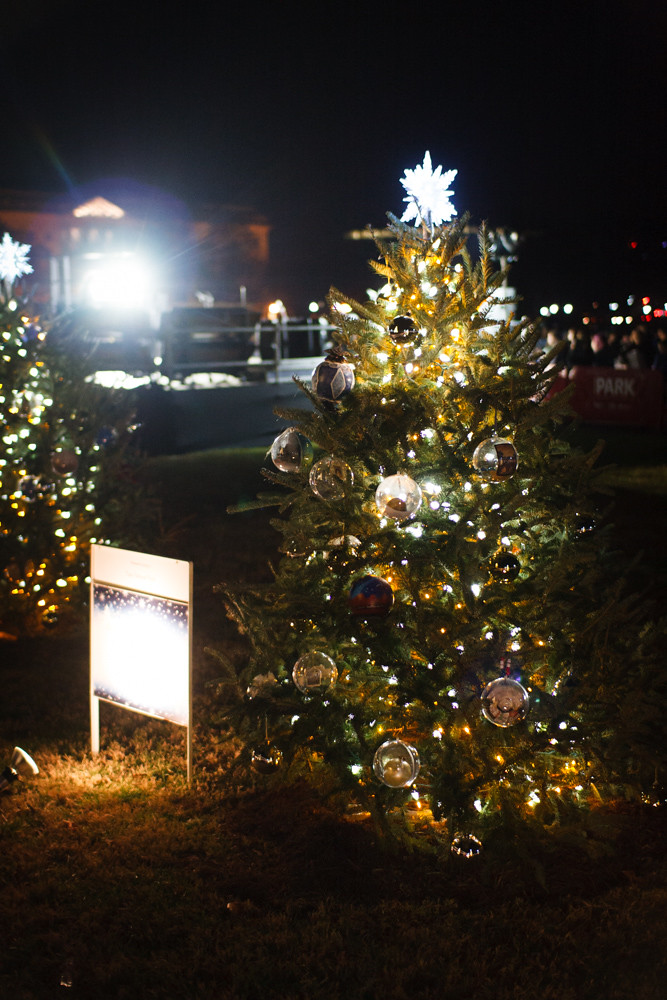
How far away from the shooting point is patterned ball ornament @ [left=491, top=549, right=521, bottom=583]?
12.8 feet

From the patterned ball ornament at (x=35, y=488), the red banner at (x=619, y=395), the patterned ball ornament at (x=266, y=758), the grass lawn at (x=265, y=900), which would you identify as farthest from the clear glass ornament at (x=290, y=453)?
the red banner at (x=619, y=395)

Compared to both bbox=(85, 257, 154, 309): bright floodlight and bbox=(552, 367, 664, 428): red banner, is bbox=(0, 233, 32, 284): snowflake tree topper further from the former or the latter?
bbox=(85, 257, 154, 309): bright floodlight

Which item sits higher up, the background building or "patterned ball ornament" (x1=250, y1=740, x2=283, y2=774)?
the background building

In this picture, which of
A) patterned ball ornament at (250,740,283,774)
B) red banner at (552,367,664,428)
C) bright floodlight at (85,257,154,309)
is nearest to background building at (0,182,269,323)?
bright floodlight at (85,257,154,309)

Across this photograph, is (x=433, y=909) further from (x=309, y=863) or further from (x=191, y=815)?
(x=191, y=815)

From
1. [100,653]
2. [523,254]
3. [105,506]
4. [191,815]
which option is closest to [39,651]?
[105,506]

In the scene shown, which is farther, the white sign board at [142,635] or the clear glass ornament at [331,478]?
the white sign board at [142,635]

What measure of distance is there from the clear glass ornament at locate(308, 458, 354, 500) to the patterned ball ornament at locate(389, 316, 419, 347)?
1.84ft

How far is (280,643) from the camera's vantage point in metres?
4.40

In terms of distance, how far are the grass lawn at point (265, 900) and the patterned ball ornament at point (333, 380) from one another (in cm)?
191

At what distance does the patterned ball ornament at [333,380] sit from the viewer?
4090 millimetres

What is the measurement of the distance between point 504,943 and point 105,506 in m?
5.00

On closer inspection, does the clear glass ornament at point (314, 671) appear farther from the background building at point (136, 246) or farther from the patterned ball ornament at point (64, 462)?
the background building at point (136, 246)

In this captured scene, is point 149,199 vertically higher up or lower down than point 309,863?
higher up
